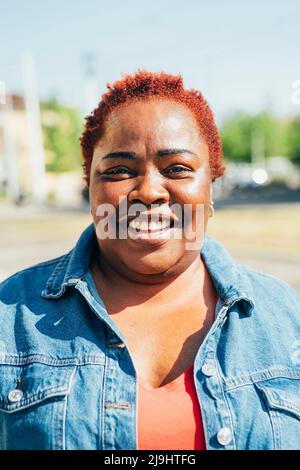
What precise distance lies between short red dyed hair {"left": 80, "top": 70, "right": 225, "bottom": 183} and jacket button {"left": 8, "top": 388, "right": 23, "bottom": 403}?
801mm

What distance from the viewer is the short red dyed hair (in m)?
1.74

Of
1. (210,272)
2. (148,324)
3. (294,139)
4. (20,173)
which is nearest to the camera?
(148,324)

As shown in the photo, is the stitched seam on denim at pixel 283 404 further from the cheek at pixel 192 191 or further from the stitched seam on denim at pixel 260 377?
the cheek at pixel 192 191

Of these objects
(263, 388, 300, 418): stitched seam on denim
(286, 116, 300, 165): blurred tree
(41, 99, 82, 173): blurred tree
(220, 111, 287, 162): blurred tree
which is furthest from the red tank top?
(220, 111, 287, 162): blurred tree

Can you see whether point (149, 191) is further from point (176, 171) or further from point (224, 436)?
point (224, 436)

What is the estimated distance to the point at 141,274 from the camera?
179 centimetres

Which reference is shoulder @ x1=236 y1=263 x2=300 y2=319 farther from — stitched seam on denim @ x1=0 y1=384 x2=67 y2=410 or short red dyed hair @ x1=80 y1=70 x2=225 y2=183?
stitched seam on denim @ x1=0 y1=384 x2=67 y2=410

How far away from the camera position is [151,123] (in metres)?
1.69

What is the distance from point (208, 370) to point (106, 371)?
31 cm

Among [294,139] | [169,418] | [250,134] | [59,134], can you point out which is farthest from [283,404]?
[250,134]

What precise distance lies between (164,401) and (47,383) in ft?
1.15

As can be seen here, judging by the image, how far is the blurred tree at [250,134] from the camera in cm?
5441

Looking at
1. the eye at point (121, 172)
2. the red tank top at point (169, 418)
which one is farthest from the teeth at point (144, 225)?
the red tank top at point (169, 418)
